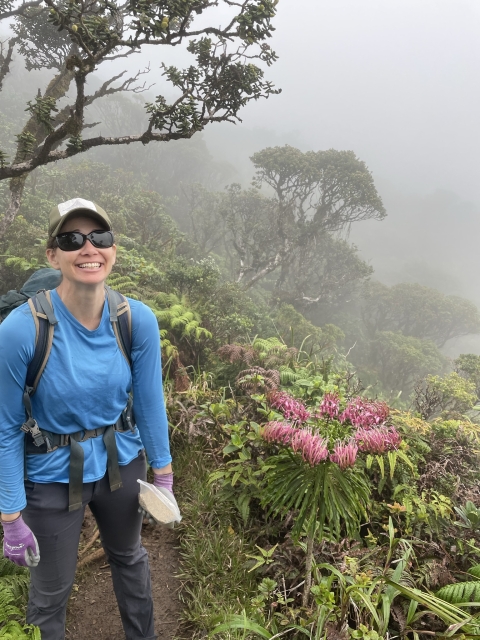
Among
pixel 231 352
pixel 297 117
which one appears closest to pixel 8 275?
pixel 231 352

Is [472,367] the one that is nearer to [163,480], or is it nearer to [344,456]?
[344,456]

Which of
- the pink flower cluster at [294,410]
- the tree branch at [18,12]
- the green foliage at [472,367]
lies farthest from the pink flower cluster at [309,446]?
the green foliage at [472,367]

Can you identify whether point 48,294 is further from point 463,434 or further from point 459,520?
point 463,434

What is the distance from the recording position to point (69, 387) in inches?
54.7

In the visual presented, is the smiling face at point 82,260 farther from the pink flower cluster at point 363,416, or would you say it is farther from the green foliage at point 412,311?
the green foliage at point 412,311

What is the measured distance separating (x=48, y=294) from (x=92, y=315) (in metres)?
0.18

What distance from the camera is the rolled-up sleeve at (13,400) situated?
1.27m

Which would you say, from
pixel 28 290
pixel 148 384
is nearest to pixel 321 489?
pixel 148 384

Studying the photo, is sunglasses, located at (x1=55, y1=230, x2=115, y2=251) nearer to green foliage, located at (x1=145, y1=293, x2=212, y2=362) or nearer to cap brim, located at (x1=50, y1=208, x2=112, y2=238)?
cap brim, located at (x1=50, y1=208, x2=112, y2=238)

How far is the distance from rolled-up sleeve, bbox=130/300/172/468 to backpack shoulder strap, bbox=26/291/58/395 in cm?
33

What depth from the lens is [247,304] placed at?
11594mm

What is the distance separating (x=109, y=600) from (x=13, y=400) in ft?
6.25

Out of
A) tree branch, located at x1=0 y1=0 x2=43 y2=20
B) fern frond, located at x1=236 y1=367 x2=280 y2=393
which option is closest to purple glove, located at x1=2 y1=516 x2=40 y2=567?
fern frond, located at x1=236 y1=367 x2=280 y2=393

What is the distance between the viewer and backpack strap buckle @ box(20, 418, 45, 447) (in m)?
1.37
